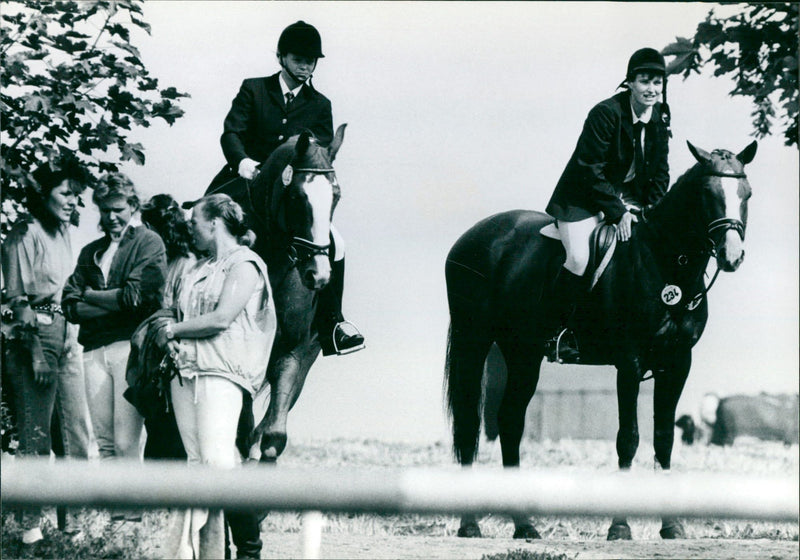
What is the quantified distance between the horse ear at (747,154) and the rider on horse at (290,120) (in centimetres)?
228

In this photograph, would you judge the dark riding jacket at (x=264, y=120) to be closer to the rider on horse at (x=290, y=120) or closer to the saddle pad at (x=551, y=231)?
the rider on horse at (x=290, y=120)

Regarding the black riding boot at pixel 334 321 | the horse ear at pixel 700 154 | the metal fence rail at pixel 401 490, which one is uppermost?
the horse ear at pixel 700 154

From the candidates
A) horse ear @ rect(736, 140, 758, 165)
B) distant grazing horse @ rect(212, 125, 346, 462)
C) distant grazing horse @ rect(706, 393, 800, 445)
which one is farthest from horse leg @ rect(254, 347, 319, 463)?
distant grazing horse @ rect(706, 393, 800, 445)

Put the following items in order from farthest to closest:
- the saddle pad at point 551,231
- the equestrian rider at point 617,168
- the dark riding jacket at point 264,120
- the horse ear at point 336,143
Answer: the saddle pad at point 551,231 < the equestrian rider at point 617,168 < the dark riding jacket at point 264,120 < the horse ear at point 336,143

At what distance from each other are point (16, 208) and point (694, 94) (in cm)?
403

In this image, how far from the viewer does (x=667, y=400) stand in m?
7.29

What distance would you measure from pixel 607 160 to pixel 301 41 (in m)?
1.91

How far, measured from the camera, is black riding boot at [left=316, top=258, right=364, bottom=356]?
665 centimetres

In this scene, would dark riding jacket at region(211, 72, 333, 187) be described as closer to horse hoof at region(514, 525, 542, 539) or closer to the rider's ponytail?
the rider's ponytail

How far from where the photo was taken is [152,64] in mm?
6918

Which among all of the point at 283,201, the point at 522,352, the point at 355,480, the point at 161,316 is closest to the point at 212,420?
the point at 161,316

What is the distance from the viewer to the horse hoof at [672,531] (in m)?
6.94

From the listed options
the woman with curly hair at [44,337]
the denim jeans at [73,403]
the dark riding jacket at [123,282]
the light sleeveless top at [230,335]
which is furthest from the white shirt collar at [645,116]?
the denim jeans at [73,403]

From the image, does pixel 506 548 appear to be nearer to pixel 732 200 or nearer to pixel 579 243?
pixel 579 243
